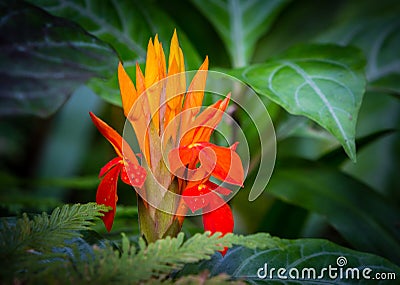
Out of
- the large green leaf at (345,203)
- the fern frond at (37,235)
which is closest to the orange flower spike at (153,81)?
the fern frond at (37,235)

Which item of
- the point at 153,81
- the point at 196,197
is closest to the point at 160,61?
the point at 153,81

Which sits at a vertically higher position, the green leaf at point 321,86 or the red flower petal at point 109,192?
the green leaf at point 321,86

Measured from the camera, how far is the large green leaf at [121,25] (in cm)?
65

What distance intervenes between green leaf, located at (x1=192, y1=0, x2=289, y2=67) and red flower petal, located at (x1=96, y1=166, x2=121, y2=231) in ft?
1.45

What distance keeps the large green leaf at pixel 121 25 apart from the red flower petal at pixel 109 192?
0.67 ft

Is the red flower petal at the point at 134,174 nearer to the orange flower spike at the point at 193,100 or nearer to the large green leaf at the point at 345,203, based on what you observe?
the orange flower spike at the point at 193,100

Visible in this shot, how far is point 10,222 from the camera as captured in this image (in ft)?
1.49

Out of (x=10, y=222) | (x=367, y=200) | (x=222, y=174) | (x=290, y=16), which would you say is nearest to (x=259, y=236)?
(x=222, y=174)

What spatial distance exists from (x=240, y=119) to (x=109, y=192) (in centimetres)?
34

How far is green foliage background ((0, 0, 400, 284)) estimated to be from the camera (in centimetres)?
39

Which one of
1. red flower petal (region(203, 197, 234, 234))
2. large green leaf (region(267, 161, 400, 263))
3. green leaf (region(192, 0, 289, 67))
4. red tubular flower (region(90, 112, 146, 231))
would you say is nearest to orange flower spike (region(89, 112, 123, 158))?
red tubular flower (region(90, 112, 146, 231))

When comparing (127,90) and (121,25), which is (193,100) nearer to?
(127,90)

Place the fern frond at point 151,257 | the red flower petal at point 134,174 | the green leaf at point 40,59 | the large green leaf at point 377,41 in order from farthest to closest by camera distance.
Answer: the large green leaf at point 377,41, the green leaf at point 40,59, the red flower petal at point 134,174, the fern frond at point 151,257

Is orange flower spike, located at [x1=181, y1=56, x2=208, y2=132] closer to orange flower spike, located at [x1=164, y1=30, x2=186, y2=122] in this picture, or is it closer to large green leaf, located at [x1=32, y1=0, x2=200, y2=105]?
orange flower spike, located at [x1=164, y1=30, x2=186, y2=122]
